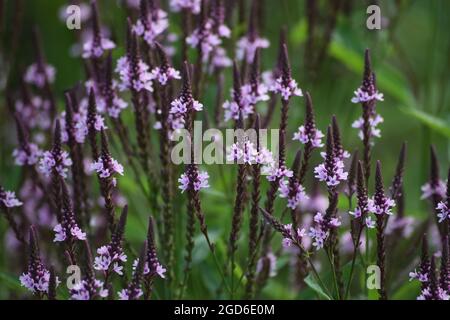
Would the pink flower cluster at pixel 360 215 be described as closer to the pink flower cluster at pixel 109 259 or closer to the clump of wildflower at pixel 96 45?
the pink flower cluster at pixel 109 259

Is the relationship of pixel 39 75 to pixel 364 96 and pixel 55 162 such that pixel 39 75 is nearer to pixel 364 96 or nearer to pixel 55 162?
pixel 55 162

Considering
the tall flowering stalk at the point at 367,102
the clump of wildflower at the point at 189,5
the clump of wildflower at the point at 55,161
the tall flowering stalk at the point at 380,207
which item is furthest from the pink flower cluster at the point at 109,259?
the clump of wildflower at the point at 189,5

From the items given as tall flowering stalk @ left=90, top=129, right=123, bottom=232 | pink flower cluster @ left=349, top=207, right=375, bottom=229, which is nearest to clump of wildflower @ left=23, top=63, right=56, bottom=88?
tall flowering stalk @ left=90, top=129, right=123, bottom=232

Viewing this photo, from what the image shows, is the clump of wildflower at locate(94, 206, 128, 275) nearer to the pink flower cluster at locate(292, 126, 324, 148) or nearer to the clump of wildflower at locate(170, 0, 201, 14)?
the pink flower cluster at locate(292, 126, 324, 148)

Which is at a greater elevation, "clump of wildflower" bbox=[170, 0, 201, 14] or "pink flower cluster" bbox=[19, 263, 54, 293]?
"clump of wildflower" bbox=[170, 0, 201, 14]
